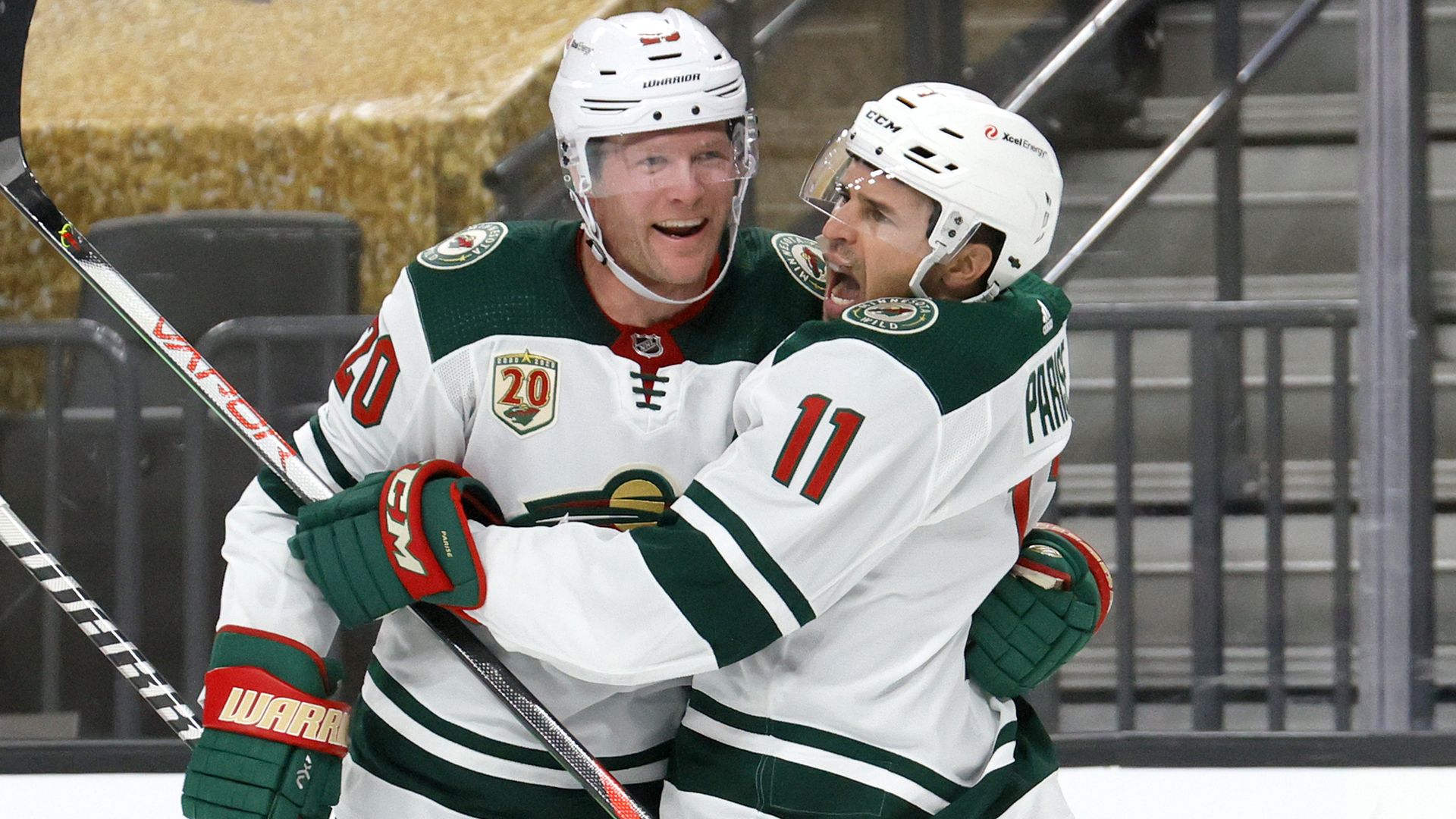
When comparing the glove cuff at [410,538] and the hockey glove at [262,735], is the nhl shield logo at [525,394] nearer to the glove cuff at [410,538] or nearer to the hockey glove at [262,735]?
the glove cuff at [410,538]

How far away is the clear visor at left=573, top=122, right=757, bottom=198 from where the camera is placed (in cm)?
144

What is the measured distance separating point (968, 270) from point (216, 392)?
720 millimetres

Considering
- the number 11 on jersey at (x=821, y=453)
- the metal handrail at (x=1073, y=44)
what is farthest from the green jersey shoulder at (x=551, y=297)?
the metal handrail at (x=1073, y=44)

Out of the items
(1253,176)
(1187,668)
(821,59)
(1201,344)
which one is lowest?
(1187,668)

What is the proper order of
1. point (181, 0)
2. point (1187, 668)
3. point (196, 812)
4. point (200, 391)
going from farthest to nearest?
1. point (1187, 668)
2. point (181, 0)
3. point (200, 391)
4. point (196, 812)

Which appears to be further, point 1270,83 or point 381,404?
point 1270,83

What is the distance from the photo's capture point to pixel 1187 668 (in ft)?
9.96

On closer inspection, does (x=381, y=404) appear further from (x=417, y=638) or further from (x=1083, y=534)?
(x=1083, y=534)

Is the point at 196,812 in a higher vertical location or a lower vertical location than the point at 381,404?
lower

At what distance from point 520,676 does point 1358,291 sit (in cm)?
203

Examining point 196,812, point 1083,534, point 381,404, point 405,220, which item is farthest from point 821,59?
point 196,812

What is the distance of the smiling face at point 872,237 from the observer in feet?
4.51

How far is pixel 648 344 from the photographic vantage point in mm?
1467

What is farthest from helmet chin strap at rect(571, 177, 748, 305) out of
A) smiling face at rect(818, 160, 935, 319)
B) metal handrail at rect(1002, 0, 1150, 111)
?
metal handrail at rect(1002, 0, 1150, 111)
